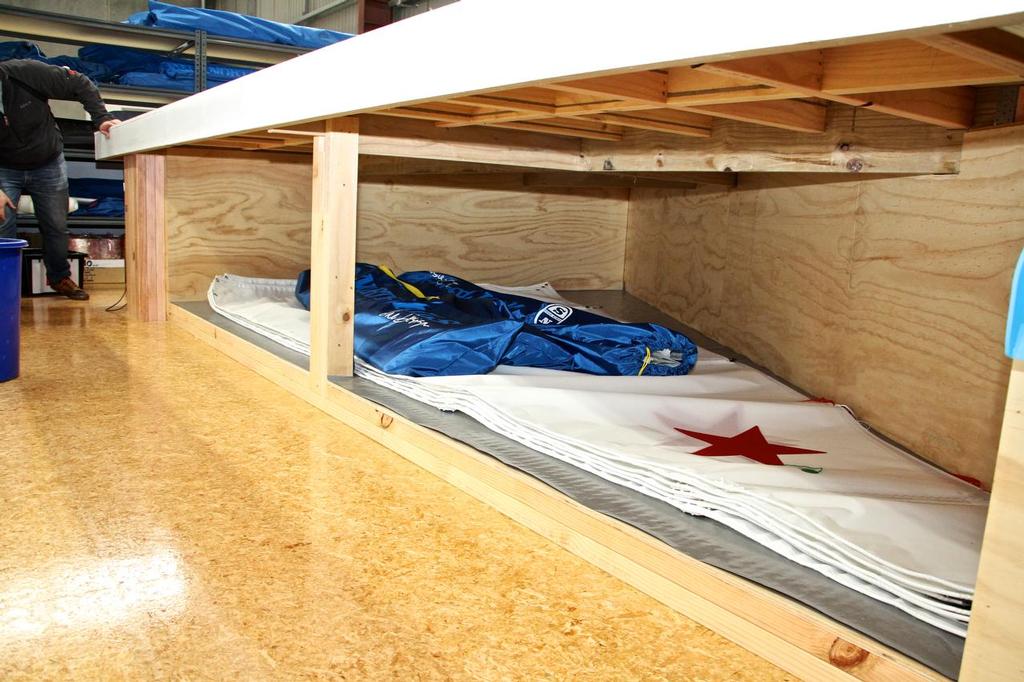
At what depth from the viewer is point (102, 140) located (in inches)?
114

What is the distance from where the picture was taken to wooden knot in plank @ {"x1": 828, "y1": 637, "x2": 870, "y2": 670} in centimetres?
76

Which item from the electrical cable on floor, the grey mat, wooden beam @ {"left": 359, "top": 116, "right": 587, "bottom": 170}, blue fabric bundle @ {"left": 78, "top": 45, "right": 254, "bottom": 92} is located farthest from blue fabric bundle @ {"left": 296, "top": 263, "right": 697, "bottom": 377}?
blue fabric bundle @ {"left": 78, "top": 45, "right": 254, "bottom": 92}

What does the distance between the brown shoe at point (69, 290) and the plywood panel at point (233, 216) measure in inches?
30.1

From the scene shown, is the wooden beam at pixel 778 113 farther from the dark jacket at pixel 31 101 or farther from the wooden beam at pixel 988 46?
the dark jacket at pixel 31 101

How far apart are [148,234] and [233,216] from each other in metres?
0.29

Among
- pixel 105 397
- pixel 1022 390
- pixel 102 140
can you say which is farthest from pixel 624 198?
pixel 1022 390

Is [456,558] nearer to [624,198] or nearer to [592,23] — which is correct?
[592,23]

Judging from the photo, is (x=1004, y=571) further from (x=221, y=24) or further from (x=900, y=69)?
(x=221, y=24)

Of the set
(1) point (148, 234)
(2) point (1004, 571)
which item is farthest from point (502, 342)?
(1) point (148, 234)

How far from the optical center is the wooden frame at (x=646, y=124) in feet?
2.38

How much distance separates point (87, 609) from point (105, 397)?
0.99 metres

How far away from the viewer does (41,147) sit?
3.19 meters

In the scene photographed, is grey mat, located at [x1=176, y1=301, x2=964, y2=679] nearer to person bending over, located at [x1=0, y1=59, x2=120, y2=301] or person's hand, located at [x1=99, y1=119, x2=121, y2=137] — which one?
person's hand, located at [x1=99, y1=119, x2=121, y2=137]

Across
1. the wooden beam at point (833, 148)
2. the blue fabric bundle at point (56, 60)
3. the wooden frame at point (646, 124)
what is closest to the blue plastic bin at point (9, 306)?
the wooden frame at point (646, 124)
